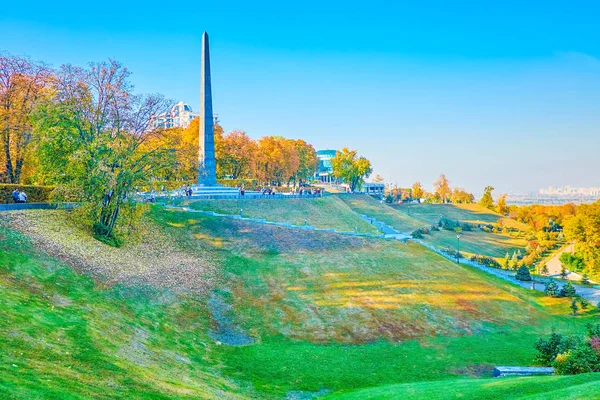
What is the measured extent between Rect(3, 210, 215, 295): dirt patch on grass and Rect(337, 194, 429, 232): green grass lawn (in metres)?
59.3

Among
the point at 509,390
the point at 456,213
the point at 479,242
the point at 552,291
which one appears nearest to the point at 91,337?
the point at 509,390

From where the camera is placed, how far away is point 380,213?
336 ft

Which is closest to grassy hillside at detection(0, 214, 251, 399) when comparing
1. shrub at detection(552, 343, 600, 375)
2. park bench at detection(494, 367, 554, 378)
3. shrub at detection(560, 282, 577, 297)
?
park bench at detection(494, 367, 554, 378)

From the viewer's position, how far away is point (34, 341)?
1759 cm

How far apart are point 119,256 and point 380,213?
2957 inches

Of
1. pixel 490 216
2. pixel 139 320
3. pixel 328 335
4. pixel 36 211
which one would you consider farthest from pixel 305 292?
pixel 490 216

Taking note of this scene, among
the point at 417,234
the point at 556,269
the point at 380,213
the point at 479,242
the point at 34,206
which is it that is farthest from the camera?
the point at 380,213

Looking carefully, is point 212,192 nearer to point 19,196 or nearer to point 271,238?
point 271,238

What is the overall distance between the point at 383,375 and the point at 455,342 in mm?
9962

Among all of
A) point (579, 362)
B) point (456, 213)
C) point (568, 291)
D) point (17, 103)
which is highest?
point (17, 103)

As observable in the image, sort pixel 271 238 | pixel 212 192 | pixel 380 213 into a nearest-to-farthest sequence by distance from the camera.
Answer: pixel 271 238, pixel 212 192, pixel 380 213

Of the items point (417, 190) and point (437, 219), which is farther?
point (417, 190)

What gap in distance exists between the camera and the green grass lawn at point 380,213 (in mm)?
95500

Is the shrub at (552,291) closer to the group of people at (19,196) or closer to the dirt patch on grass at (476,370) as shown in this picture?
the dirt patch on grass at (476,370)
